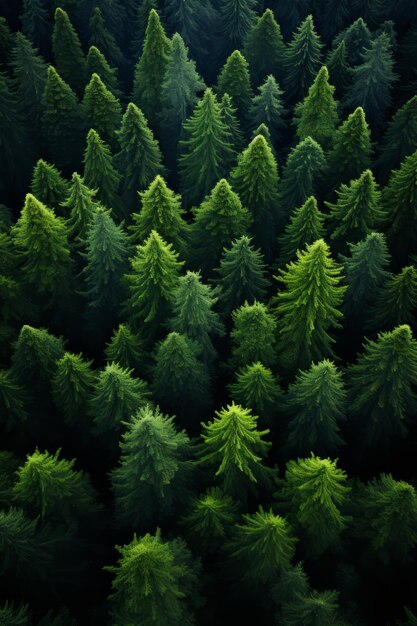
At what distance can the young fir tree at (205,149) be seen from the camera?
2556cm

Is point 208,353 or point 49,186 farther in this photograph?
point 49,186

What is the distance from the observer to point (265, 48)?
1268 inches

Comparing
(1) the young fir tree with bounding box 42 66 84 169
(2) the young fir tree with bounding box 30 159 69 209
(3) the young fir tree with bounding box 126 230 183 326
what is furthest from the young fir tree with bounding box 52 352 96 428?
(1) the young fir tree with bounding box 42 66 84 169

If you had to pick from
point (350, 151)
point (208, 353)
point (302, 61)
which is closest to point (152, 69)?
point (302, 61)

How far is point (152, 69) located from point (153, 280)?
50.1 feet

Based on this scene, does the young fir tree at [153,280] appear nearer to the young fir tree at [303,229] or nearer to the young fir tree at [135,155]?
the young fir tree at [303,229]

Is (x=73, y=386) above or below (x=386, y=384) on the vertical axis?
below

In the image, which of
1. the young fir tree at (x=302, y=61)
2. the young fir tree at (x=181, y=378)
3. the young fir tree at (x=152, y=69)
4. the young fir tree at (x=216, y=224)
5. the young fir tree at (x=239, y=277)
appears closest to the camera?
the young fir tree at (x=181, y=378)

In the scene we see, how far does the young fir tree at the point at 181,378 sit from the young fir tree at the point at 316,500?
510 cm

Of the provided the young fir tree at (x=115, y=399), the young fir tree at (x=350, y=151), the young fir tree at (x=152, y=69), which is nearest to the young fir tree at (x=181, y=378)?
the young fir tree at (x=115, y=399)

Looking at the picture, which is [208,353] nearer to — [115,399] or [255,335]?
[255,335]

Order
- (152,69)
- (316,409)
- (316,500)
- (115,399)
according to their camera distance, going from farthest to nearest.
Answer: (152,69) < (316,409) < (115,399) < (316,500)

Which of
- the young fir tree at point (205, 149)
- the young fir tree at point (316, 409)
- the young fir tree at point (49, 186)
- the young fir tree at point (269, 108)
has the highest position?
the young fir tree at point (269, 108)

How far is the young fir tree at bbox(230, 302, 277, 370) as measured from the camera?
64.2ft
